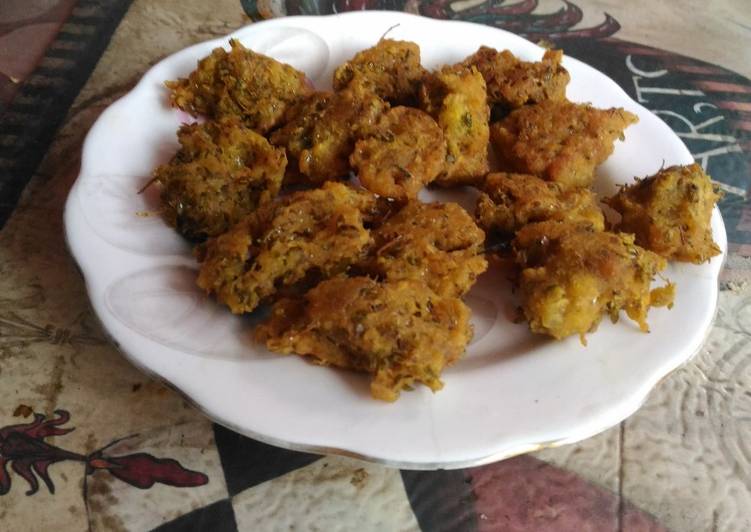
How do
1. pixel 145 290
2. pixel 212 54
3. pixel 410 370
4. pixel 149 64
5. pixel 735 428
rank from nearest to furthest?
pixel 410 370
pixel 145 290
pixel 735 428
pixel 212 54
pixel 149 64

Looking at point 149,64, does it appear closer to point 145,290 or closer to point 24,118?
point 24,118

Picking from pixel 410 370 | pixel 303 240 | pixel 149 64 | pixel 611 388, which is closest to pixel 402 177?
pixel 303 240

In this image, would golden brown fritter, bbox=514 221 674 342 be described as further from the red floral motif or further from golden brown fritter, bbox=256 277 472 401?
the red floral motif

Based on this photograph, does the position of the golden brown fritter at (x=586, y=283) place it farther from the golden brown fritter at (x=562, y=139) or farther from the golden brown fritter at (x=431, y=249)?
the golden brown fritter at (x=562, y=139)

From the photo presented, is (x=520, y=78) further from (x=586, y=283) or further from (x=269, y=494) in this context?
(x=269, y=494)

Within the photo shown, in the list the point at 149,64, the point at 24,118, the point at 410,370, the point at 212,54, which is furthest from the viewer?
the point at 149,64

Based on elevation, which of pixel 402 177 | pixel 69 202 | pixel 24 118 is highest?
pixel 402 177

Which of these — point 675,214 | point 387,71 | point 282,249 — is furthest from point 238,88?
point 675,214

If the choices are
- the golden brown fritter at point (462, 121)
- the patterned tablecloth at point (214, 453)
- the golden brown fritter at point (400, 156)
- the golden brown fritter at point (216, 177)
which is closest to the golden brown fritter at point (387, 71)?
the golden brown fritter at point (462, 121)
